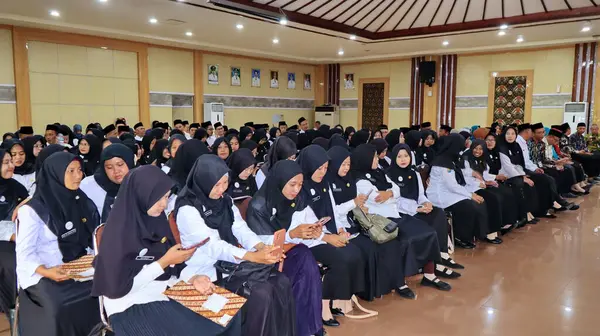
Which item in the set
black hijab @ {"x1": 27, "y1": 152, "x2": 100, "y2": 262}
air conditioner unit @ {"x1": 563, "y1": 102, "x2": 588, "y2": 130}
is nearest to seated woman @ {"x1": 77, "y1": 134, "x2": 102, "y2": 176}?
black hijab @ {"x1": 27, "y1": 152, "x2": 100, "y2": 262}

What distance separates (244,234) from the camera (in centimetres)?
285

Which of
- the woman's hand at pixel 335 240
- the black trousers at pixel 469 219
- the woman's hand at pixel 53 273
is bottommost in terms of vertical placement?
the black trousers at pixel 469 219

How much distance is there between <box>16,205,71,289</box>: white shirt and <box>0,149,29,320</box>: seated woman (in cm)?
28

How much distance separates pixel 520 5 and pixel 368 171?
6.17 meters

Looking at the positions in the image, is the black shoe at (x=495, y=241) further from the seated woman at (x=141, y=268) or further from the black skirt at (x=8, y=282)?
the black skirt at (x=8, y=282)

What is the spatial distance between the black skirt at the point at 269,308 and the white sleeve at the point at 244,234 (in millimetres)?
238

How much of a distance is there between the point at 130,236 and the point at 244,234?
2.71 feet

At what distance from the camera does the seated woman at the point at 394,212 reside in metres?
4.00

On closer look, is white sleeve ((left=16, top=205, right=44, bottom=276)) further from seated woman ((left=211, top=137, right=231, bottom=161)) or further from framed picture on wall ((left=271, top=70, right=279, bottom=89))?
framed picture on wall ((left=271, top=70, right=279, bottom=89))

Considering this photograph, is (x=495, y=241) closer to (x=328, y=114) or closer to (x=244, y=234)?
(x=244, y=234)

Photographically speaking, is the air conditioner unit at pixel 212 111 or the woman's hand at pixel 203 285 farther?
the air conditioner unit at pixel 212 111

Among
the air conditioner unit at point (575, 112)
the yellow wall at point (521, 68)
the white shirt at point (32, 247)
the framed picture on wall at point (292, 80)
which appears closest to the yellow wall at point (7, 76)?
the framed picture on wall at point (292, 80)

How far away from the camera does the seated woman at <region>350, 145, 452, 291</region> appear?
13.1 feet

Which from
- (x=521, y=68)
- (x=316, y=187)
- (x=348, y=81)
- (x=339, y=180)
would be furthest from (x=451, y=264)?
(x=348, y=81)
